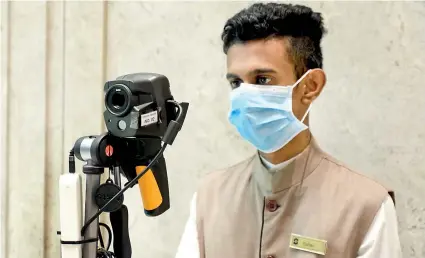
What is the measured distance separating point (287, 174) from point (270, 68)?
0.22 m

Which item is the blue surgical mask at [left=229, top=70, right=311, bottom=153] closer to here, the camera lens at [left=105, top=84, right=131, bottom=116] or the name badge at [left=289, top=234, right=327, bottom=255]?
the name badge at [left=289, top=234, right=327, bottom=255]

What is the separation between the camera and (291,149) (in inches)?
45.8

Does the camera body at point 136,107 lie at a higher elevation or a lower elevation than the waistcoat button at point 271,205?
higher

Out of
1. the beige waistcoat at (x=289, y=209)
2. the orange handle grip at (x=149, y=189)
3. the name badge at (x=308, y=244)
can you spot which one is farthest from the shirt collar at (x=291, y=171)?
the orange handle grip at (x=149, y=189)

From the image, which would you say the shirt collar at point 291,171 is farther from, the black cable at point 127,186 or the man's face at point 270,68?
the black cable at point 127,186

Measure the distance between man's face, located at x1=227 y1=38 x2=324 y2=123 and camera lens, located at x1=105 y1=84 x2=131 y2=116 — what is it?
0.31m

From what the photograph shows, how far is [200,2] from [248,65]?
17.7 inches

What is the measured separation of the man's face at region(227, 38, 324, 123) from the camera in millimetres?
1119

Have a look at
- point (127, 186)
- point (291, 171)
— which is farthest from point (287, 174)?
point (127, 186)

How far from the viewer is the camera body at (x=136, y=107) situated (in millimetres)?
896

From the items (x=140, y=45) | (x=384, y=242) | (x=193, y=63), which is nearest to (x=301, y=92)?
(x=384, y=242)

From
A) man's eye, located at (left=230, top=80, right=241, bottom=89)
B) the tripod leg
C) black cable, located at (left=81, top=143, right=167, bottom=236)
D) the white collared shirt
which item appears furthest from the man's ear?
the tripod leg

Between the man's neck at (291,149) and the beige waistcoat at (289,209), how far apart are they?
0.06 feet

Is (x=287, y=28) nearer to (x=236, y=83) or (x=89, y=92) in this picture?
(x=236, y=83)
